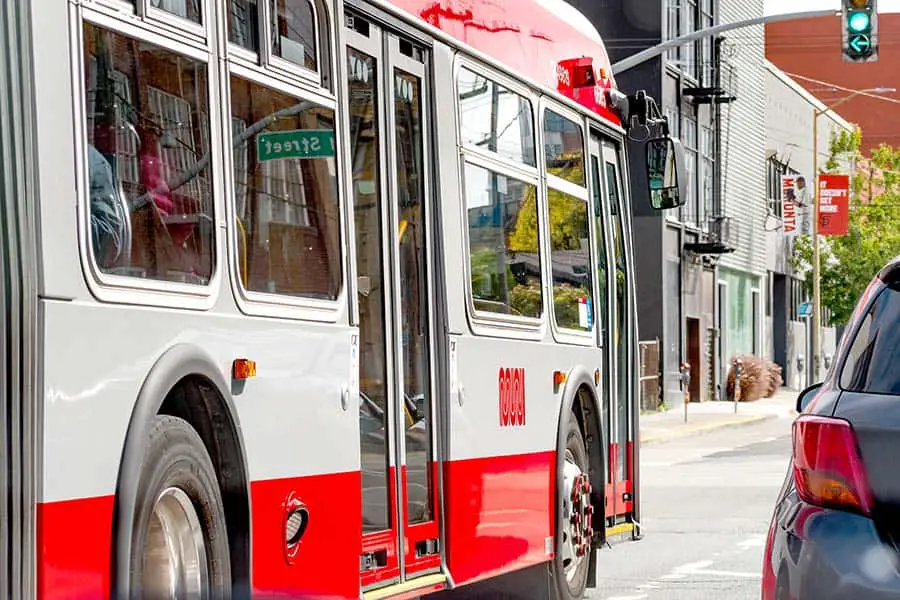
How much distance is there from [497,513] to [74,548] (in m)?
4.39

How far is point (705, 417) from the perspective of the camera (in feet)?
135

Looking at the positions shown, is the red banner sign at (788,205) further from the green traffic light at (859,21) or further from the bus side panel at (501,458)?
the bus side panel at (501,458)

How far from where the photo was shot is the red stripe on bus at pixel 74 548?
4.52 metres

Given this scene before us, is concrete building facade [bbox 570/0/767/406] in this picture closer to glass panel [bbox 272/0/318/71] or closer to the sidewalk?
the sidewalk

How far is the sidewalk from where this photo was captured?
34688mm

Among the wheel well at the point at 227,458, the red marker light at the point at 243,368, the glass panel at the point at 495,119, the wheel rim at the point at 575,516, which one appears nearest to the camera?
the wheel well at the point at 227,458

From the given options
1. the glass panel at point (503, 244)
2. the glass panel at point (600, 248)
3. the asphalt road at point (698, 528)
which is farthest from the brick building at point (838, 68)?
the glass panel at point (503, 244)

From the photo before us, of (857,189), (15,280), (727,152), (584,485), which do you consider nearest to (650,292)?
(727,152)

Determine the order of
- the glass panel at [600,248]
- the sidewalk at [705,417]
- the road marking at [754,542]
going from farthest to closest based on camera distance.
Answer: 1. the sidewalk at [705,417]
2. the road marking at [754,542]
3. the glass panel at [600,248]

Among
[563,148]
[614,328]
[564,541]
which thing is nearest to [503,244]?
[563,148]

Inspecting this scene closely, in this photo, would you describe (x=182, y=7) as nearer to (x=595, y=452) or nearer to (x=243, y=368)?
(x=243, y=368)

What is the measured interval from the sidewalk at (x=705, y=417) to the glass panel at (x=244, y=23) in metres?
26.0

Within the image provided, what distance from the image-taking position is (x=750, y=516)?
17.0 metres

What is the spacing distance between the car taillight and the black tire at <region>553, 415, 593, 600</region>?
15.2 ft
